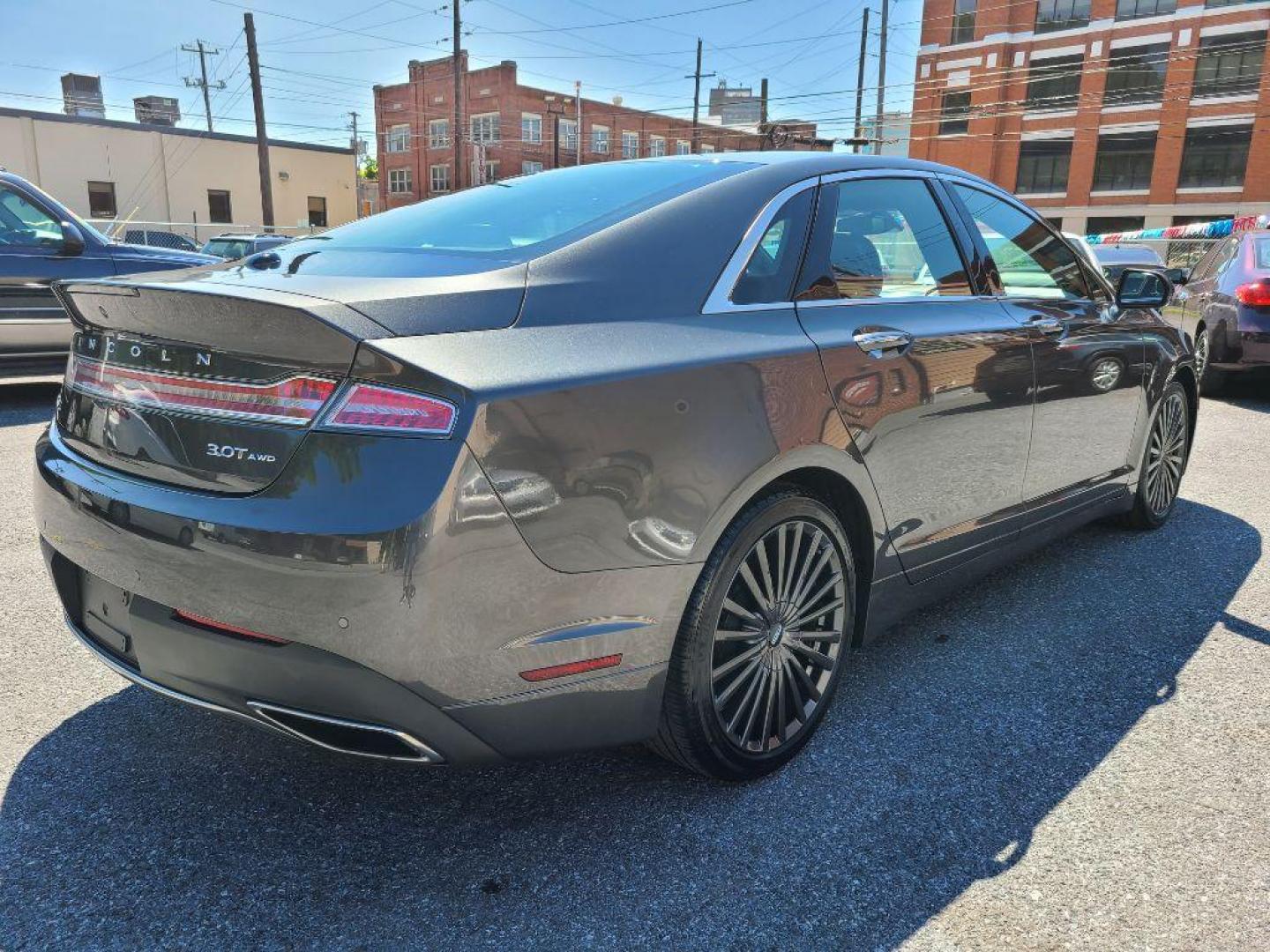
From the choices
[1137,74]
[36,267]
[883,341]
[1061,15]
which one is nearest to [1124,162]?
[1137,74]

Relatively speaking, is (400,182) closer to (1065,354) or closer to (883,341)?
(1065,354)

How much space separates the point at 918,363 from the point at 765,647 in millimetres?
972

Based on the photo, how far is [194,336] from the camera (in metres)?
1.96

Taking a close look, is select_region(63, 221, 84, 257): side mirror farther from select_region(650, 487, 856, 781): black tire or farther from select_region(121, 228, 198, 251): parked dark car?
select_region(121, 228, 198, 251): parked dark car

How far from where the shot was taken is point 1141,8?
43719 mm

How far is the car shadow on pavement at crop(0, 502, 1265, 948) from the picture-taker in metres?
1.94

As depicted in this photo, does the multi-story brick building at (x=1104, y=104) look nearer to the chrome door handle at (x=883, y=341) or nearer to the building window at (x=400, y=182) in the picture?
the building window at (x=400, y=182)

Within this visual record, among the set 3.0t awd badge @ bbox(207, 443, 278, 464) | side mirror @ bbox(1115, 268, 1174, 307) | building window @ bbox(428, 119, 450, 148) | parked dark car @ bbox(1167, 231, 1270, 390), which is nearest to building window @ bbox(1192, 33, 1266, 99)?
building window @ bbox(428, 119, 450, 148)

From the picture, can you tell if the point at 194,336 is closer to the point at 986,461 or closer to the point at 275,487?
the point at 275,487

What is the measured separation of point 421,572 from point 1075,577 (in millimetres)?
3288

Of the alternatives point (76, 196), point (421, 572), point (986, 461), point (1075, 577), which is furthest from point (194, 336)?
point (76, 196)

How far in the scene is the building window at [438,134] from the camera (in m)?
55.5

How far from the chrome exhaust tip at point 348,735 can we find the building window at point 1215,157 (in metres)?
50.1

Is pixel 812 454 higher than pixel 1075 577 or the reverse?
higher
